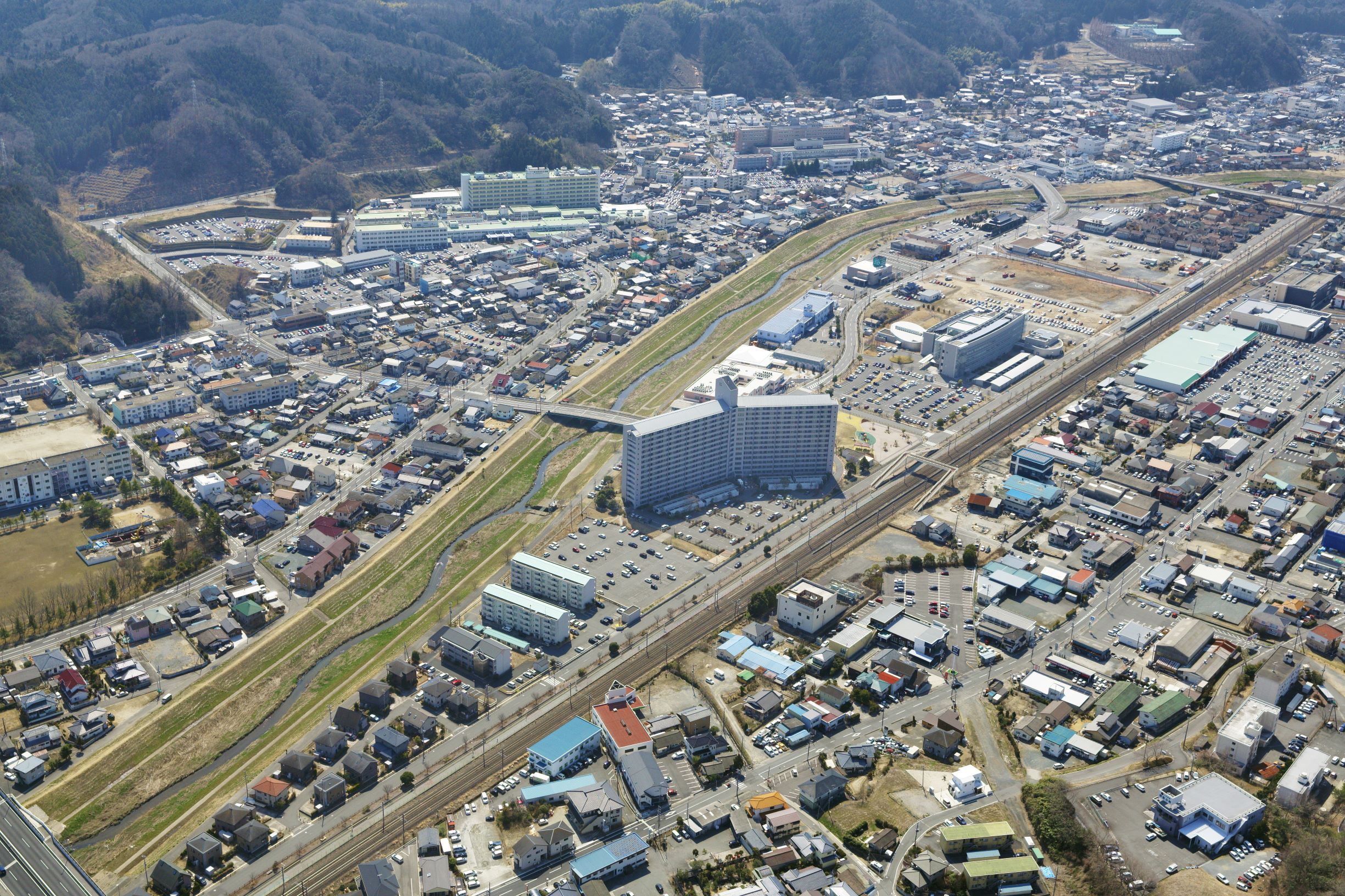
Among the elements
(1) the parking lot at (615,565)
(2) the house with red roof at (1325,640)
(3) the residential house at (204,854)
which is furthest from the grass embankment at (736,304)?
(3) the residential house at (204,854)

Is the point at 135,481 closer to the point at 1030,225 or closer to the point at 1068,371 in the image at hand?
the point at 1068,371

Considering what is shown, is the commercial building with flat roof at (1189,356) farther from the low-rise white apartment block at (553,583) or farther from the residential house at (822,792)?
the residential house at (822,792)

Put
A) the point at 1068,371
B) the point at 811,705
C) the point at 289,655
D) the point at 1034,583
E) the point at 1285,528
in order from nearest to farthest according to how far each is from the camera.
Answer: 1. the point at 811,705
2. the point at 289,655
3. the point at 1034,583
4. the point at 1285,528
5. the point at 1068,371

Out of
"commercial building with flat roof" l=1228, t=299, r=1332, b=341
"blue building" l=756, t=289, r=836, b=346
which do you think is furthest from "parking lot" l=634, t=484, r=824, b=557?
"commercial building with flat roof" l=1228, t=299, r=1332, b=341

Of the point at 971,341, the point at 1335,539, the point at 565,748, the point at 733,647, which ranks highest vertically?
the point at 971,341

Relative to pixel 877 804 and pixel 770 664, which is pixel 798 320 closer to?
pixel 770 664

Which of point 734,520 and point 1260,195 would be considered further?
point 1260,195

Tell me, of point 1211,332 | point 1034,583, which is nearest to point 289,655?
point 1034,583

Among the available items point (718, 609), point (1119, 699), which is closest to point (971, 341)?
point (718, 609)
